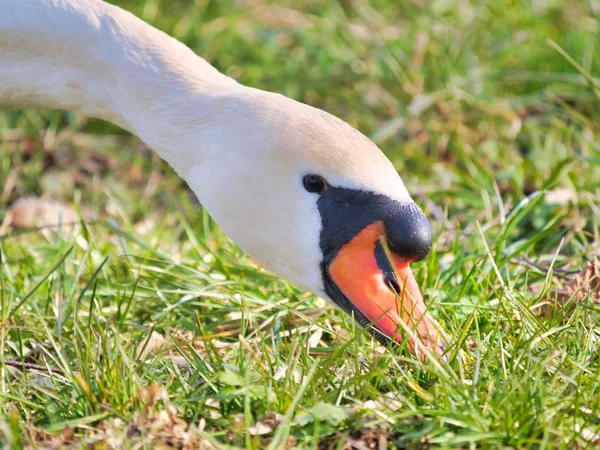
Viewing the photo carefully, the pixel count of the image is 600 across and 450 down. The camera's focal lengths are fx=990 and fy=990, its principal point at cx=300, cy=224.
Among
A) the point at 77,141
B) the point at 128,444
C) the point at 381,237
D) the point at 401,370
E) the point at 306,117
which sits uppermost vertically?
the point at 306,117

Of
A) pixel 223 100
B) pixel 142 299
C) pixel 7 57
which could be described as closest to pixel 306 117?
pixel 223 100

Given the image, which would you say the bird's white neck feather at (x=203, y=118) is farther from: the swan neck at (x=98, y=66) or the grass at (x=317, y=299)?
the grass at (x=317, y=299)

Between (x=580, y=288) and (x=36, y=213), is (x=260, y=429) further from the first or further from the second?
(x=36, y=213)

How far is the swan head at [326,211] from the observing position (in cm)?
353

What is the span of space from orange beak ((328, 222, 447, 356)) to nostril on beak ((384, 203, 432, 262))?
37mm

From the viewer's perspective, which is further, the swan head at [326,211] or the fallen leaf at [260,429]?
the swan head at [326,211]

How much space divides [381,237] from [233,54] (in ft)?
11.6

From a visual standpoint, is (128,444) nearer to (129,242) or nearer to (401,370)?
(401,370)

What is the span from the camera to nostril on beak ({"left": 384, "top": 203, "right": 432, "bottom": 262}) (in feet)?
11.5

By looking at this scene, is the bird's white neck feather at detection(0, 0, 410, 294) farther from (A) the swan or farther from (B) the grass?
(B) the grass

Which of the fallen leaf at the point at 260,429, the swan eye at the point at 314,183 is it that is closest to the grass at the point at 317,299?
the fallen leaf at the point at 260,429

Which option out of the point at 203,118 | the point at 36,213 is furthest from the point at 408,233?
the point at 36,213

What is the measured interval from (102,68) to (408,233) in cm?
159

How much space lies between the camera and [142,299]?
14.2 feet
